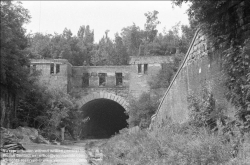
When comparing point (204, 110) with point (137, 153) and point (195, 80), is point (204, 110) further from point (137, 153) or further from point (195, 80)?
point (137, 153)

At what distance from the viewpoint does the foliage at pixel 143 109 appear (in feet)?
85.8

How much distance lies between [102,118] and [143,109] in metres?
10.9

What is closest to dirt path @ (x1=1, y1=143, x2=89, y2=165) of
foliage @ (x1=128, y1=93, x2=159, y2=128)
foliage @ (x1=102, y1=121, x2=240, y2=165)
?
foliage @ (x1=102, y1=121, x2=240, y2=165)

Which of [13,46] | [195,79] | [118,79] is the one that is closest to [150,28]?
[118,79]

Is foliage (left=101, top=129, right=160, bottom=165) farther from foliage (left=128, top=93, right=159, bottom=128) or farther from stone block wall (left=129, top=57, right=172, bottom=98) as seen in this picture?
stone block wall (left=129, top=57, right=172, bottom=98)

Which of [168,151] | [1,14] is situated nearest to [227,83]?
[168,151]

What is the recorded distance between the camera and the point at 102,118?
36562 mm

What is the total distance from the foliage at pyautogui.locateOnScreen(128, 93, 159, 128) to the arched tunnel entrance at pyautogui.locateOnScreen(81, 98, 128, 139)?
543cm

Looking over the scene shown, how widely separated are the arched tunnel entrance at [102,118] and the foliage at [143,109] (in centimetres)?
543

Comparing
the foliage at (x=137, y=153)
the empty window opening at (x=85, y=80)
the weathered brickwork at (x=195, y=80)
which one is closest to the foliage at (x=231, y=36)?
the weathered brickwork at (x=195, y=80)

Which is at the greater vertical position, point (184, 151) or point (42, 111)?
point (184, 151)

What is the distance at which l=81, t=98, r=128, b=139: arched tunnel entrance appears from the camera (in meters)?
33.2

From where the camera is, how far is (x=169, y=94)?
1240 centimetres

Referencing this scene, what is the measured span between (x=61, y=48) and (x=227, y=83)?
121 feet
